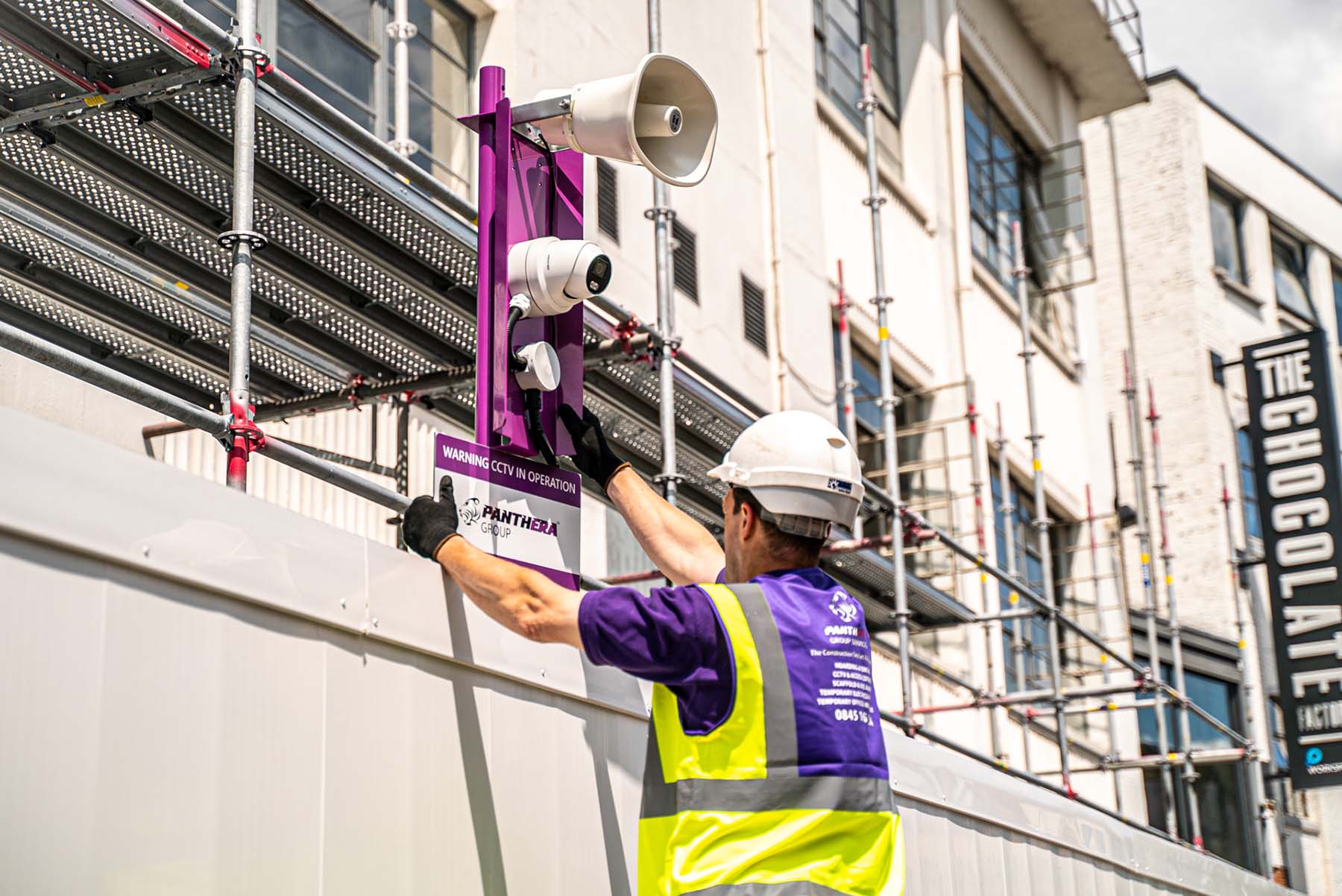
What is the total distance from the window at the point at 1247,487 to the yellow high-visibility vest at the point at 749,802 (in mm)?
26776

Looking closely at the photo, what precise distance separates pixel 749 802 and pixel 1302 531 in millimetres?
21668

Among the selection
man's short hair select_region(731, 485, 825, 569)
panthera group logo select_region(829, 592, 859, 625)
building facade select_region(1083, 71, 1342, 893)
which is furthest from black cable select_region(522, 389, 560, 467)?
building facade select_region(1083, 71, 1342, 893)

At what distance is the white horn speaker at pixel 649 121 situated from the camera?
5172mm

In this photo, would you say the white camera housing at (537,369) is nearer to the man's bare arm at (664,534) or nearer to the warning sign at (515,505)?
the warning sign at (515,505)

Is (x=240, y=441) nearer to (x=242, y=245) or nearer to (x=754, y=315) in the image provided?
(x=242, y=245)

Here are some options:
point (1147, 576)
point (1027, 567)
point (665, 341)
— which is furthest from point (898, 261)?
point (665, 341)

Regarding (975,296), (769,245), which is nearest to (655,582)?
(769,245)

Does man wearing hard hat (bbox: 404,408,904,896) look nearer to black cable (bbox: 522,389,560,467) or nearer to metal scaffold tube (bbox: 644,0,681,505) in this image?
black cable (bbox: 522,389,560,467)

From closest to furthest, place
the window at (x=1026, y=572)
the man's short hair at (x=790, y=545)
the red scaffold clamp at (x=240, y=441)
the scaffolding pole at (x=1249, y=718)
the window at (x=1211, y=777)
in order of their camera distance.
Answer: the man's short hair at (x=790, y=545)
the red scaffold clamp at (x=240, y=441)
the window at (x=1026, y=572)
the scaffolding pole at (x=1249, y=718)
the window at (x=1211, y=777)

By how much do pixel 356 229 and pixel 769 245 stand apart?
25.2 feet

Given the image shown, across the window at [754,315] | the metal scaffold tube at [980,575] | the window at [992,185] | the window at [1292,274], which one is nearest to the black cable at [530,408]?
the window at [754,315]

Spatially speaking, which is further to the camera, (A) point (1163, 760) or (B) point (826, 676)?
(A) point (1163, 760)

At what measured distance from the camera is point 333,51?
10.3 metres

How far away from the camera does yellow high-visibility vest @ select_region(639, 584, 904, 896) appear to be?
3.98m
